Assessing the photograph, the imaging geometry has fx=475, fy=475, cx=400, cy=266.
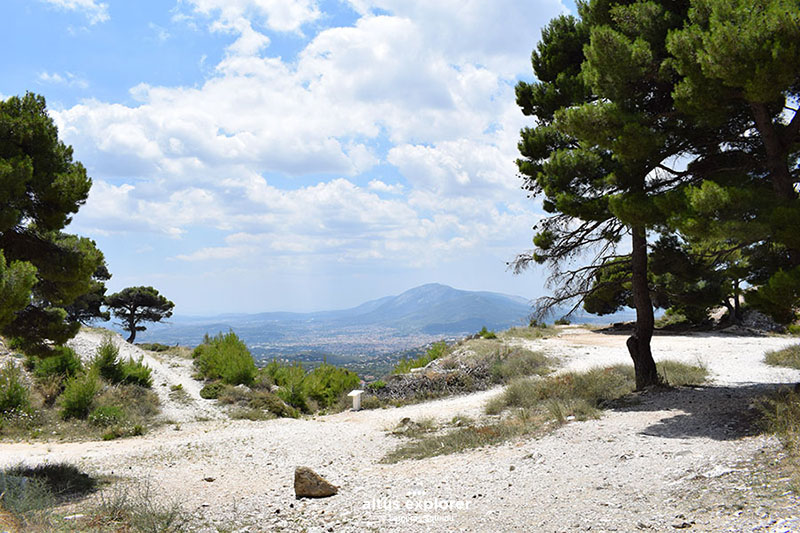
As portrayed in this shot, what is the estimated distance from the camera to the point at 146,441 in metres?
10.2

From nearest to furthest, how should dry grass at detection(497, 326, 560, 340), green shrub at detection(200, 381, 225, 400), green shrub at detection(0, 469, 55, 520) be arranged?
green shrub at detection(0, 469, 55, 520), green shrub at detection(200, 381, 225, 400), dry grass at detection(497, 326, 560, 340)

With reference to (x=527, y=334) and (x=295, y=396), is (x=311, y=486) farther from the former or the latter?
(x=527, y=334)

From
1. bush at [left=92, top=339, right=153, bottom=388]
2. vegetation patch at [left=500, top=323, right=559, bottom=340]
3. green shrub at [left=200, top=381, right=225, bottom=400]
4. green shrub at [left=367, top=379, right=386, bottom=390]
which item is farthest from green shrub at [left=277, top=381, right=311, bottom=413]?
vegetation patch at [left=500, top=323, right=559, bottom=340]

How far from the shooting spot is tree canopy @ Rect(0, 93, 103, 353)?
647 cm

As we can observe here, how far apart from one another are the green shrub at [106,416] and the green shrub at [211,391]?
3.31 meters

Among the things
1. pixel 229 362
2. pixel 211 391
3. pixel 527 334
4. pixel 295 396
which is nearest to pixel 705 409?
pixel 295 396

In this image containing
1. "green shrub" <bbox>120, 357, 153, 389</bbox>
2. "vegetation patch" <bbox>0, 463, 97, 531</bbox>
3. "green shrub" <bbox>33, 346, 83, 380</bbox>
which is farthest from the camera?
"green shrub" <bbox>120, 357, 153, 389</bbox>

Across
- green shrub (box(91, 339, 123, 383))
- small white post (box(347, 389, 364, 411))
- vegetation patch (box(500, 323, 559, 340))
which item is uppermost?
green shrub (box(91, 339, 123, 383))

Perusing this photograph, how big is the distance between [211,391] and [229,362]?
1.86 metres

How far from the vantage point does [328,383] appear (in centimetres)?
1678

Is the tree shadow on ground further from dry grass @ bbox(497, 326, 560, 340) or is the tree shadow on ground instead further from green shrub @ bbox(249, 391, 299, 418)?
dry grass @ bbox(497, 326, 560, 340)

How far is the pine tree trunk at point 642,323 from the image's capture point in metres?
10.2

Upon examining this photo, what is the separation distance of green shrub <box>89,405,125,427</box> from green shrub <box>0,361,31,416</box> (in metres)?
1.60

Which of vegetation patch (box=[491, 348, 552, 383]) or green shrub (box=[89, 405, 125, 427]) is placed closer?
green shrub (box=[89, 405, 125, 427])
